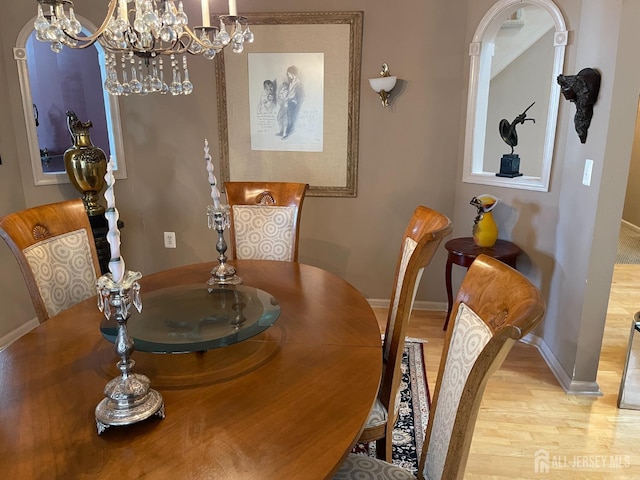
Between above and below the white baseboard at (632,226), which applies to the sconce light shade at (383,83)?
above

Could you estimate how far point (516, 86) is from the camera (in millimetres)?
4461

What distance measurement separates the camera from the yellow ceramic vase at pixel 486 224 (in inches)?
113

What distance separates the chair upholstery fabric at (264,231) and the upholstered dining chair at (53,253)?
75 cm

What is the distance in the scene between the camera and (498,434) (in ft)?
6.97

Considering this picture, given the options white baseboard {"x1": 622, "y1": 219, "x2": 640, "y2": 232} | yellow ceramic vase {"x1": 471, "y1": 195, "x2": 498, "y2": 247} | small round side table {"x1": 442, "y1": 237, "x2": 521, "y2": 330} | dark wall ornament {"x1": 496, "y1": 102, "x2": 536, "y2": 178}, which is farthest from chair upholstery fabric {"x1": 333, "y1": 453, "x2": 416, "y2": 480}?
white baseboard {"x1": 622, "y1": 219, "x2": 640, "y2": 232}

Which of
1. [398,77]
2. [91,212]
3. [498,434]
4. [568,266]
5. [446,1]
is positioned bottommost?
[498,434]

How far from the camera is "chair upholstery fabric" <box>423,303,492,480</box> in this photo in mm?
1000

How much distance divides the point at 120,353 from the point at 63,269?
102 centimetres

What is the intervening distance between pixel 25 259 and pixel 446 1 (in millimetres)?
2869

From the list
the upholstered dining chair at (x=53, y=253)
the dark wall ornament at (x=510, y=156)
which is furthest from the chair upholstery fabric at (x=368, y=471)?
the dark wall ornament at (x=510, y=156)

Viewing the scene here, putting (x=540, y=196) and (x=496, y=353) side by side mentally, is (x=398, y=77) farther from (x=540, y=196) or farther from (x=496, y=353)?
(x=496, y=353)

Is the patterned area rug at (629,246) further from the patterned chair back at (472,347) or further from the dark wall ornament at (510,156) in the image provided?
the patterned chair back at (472,347)

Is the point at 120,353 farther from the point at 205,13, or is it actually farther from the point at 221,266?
the point at 205,13

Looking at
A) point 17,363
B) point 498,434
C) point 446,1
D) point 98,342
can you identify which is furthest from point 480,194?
point 17,363
